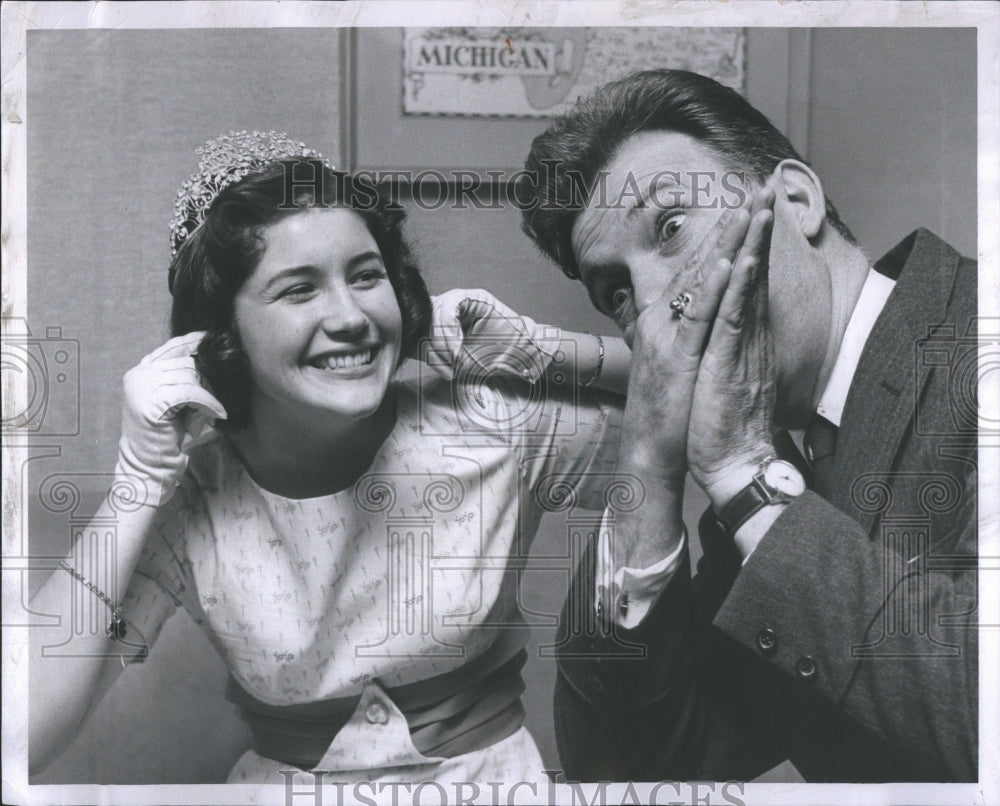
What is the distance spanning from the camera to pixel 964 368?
12.0ft

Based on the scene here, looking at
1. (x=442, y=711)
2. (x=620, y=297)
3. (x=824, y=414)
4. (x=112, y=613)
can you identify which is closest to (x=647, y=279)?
(x=620, y=297)

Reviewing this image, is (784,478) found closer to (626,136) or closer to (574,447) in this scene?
(574,447)

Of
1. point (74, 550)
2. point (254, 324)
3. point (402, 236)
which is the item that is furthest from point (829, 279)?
point (74, 550)

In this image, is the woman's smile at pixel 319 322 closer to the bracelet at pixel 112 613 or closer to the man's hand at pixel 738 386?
the bracelet at pixel 112 613

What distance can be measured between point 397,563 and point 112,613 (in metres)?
0.88

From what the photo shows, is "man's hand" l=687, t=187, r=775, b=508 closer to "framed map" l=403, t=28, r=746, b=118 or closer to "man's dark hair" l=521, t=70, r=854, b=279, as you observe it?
"man's dark hair" l=521, t=70, r=854, b=279

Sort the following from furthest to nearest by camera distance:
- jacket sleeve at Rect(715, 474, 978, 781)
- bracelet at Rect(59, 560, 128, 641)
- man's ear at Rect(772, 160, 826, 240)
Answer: bracelet at Rect(59, 560, 128, 641) → man's ear at Rect(772, 160, 826, 240) → jacket sleeve at Rect(715, 474, 978, 781)

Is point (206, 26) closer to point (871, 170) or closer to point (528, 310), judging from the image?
point (528, 310)

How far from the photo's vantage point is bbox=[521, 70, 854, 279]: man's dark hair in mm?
3588

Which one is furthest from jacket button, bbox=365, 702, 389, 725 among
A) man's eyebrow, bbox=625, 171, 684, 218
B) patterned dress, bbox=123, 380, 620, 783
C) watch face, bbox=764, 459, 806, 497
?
man's eyebrow, bbox=625, 171, 684, 218

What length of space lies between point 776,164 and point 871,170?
30cm

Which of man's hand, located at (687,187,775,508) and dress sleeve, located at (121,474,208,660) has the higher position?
man's hand, located at (687,187,775,508)

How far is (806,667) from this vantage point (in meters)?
3.42

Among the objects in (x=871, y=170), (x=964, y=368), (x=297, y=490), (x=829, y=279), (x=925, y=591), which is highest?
(x=871, y=170)
